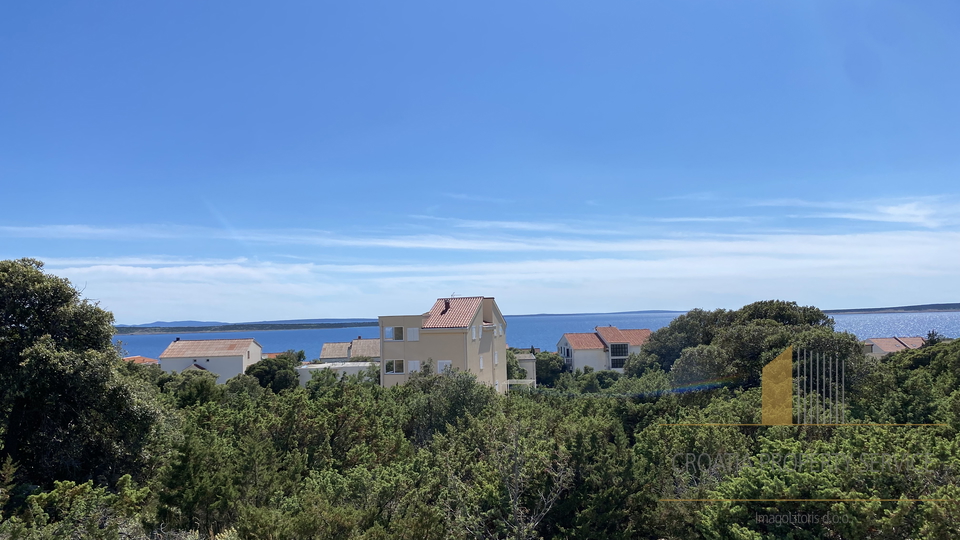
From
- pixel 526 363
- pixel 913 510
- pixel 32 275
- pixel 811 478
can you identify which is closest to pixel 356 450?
pixel 32 275

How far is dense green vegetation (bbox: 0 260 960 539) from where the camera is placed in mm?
8555

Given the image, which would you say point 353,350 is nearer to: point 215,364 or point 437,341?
point 215,364

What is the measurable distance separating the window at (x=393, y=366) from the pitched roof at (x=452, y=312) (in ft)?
8.52

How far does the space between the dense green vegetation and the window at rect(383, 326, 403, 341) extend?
12.4 m

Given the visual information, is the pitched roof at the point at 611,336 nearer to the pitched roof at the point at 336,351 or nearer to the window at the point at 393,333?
the pitched roof at the point at 336,351

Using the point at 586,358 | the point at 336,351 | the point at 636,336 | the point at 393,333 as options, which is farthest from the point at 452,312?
the point at 336,351

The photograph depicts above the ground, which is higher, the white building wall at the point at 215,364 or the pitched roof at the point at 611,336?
the pitched roof at the point at 611,336

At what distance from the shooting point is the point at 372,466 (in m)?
13.5

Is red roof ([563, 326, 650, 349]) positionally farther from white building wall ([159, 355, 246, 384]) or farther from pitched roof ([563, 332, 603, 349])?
white building wall ([159, 355, 246, 384])

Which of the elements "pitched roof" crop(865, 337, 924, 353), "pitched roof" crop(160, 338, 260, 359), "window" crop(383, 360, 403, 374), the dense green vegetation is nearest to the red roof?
"pitched roof" crop(865, 337, 924, 353)

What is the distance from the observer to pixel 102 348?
12.6 metres

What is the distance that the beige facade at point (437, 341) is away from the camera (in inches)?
1182

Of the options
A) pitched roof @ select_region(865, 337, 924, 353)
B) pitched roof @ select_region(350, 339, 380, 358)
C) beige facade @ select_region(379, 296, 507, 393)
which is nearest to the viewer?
beige facade @ select_region(379, 296, 507, 393)

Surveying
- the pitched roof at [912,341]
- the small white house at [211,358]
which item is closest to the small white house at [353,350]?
the small white house at [211,358]
